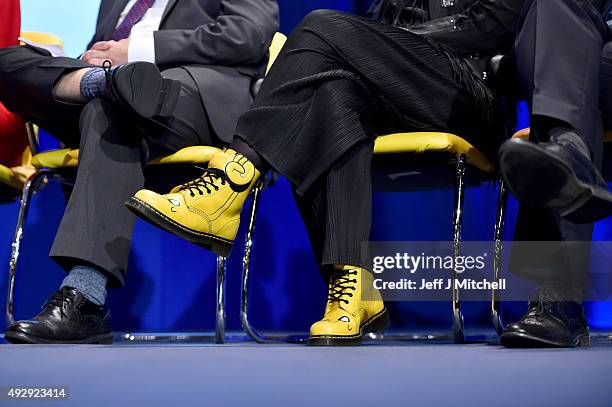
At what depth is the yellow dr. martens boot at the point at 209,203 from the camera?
1661mm

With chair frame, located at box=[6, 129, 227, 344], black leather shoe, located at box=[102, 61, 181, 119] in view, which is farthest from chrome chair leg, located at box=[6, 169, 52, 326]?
black leather shoe, located at box=[102, 61, 181, 119]

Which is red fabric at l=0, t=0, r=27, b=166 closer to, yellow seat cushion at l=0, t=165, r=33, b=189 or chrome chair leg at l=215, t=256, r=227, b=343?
yellow seat cushion at l=0, t=165, r=33, b=189

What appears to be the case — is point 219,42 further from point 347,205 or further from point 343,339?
point 343,339

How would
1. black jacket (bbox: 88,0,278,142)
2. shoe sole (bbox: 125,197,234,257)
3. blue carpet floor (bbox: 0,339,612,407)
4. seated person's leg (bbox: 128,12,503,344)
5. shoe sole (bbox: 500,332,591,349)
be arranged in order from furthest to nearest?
black jacket (bbox: 88,0,278,142)
seated person's leg (bbox: 128,12,503,344)
shoe sole (bbox: 125,197,234,257)
shoe sole (bbox: 500,332,591,349)
blue carpet floor (bbox: 0,339,612,407)

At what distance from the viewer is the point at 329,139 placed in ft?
5.89

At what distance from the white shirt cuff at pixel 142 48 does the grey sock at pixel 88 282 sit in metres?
0.66

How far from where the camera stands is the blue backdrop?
8.20 feet

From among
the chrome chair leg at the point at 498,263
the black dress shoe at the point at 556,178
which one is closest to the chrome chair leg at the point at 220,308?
the chrome chair leg at the point at 498,263

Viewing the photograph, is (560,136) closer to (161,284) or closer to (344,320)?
(344,320)

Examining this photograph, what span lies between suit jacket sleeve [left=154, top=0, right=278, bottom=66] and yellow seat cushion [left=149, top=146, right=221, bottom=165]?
0.29 meters

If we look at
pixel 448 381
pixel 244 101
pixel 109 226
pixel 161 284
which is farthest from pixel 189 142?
pixel 448 381

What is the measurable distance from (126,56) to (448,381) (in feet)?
4.60

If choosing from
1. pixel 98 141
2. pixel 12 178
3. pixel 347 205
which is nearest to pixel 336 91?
pixel 347 205

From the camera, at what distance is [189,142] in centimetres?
219
